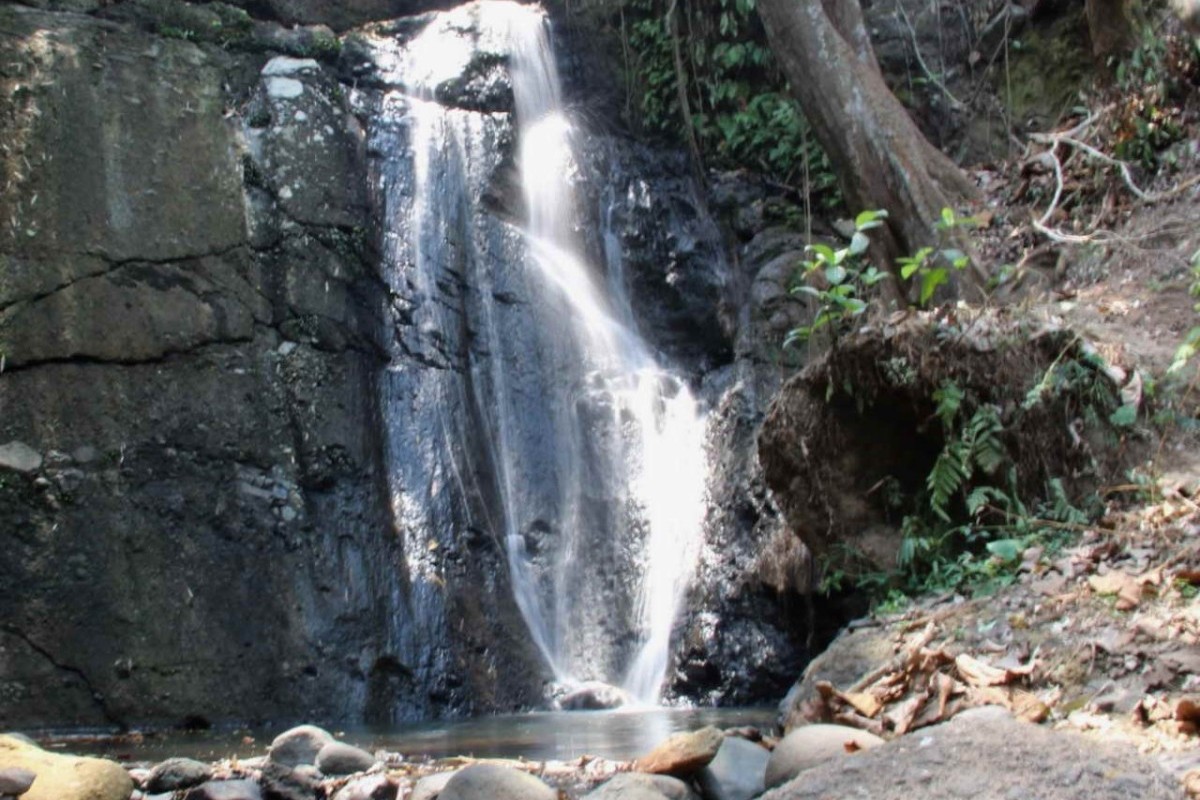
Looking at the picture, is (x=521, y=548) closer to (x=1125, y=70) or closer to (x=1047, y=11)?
(x=1125, y=70)

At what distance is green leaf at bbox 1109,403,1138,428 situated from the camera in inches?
196

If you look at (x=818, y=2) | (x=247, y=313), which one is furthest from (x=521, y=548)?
(x=818, y=2)

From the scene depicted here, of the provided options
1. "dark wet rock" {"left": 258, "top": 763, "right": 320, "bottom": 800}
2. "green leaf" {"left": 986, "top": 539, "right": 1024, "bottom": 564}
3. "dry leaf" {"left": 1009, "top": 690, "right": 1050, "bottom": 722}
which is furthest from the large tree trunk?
"dark wet rock" {"left": 258, "top": 763, "right": 320, "bottom": 800}

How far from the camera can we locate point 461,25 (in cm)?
1133

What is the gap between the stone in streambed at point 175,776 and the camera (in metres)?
4.26

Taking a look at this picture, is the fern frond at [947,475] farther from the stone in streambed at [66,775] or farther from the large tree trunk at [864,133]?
the stone in streambed at [66,775]

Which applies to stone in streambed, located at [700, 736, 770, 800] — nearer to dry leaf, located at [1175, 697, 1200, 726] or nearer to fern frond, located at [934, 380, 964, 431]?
dry leaf, located at [1175, 697, 1200, 726]

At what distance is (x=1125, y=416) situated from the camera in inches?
197

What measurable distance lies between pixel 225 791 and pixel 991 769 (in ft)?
8.88

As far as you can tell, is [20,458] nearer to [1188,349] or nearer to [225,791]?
[225,791]

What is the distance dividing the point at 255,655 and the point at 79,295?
2.75 m

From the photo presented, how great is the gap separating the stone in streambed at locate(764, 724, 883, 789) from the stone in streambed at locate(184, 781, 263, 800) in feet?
6.10

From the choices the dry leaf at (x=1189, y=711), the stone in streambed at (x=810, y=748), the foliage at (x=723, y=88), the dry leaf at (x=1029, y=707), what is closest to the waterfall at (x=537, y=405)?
the foliage at (x=723, y=88)

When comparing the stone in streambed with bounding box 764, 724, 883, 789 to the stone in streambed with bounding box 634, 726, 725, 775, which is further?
the stone in streambed with bounding box 634, 726, 725, 775
